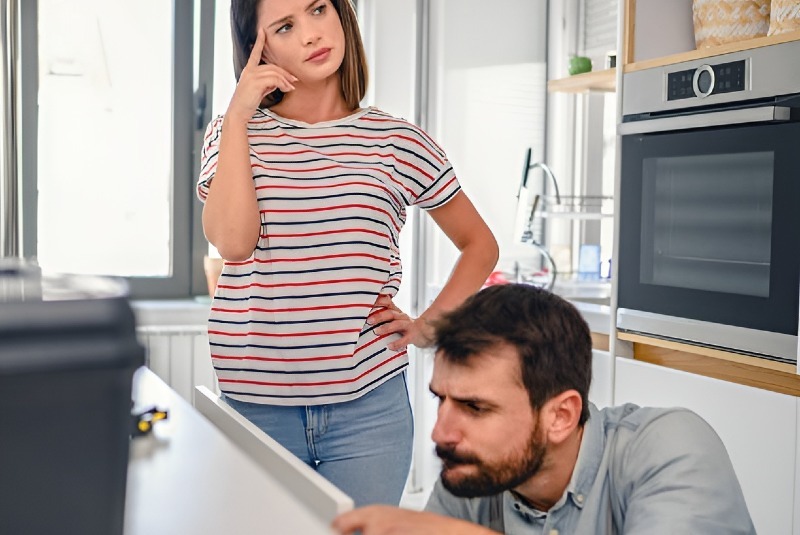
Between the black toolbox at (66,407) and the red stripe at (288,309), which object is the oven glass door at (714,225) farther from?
the black toolbox at (66,407)

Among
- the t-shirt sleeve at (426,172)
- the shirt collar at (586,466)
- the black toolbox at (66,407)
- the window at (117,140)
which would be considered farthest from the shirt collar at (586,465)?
the window at (117,140)

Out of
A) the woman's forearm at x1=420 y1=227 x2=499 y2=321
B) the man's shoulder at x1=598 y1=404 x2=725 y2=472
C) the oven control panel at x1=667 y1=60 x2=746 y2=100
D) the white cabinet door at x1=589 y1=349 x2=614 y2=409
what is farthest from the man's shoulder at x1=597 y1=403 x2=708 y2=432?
the white cabinet door at x1=589 y1=349 x2=614 y2=409

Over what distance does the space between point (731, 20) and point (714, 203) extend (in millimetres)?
458

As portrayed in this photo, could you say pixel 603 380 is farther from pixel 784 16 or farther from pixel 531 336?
pixel 531 336

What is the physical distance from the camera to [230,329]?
53.0 inches

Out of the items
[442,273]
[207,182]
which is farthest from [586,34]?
[207,182]

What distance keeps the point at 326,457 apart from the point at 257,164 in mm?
421

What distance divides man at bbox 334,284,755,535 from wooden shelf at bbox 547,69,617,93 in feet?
5.40

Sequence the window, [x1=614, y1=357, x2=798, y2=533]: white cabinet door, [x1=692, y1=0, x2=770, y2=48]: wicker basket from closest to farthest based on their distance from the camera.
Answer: [x1=614, y1=357, x2=798, y2=533]: white cabinet door
[x1=692, y1=0, x2=770, y2=48]: wicker basket
the window

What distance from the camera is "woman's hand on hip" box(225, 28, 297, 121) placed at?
4.42 ft

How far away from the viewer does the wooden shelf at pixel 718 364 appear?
1.97 m

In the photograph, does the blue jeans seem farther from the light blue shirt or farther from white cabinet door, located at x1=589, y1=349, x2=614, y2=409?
white cabinet door, located at x1=589, y1=349, x2=614, y2=409

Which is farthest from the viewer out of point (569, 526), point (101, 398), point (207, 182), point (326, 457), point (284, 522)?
point (207, 182)

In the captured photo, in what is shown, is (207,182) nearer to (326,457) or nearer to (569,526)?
(326,457)
